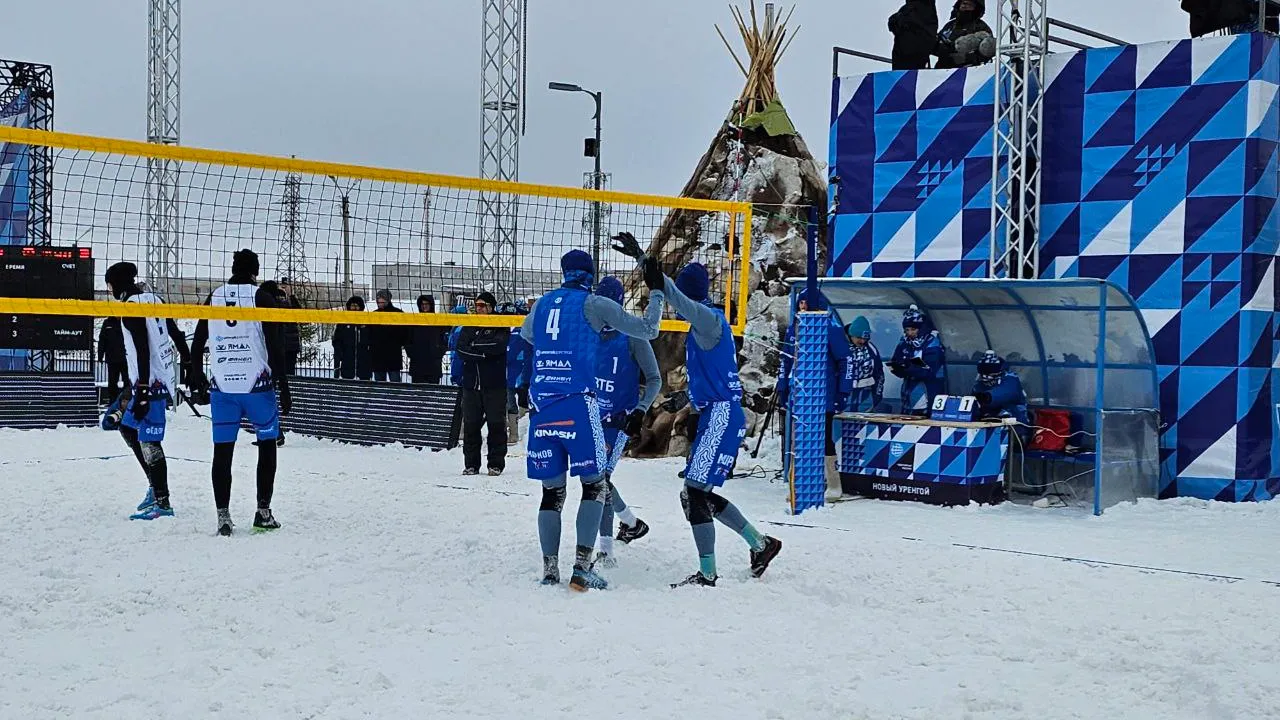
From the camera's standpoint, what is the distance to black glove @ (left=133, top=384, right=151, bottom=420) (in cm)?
862

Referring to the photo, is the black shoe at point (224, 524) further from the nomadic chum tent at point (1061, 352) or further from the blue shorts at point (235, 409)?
the nomadic chum tent at point (1061, 352)

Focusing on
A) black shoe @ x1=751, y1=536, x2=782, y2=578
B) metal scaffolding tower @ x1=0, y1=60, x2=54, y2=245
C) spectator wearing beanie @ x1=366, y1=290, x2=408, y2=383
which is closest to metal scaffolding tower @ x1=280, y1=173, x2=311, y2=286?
black shoe @ x1=751, y1=536, x2=782, y2=578

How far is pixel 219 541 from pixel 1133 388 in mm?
8061

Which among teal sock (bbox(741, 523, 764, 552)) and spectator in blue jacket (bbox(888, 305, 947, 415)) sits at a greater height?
spectator in blue jacket (bbox(888, 305, 947, 415))

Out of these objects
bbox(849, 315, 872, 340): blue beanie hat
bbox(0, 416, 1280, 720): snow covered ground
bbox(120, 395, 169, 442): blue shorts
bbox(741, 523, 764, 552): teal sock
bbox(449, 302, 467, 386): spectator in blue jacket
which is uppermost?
bbox(849, 315, 872, 340): blue beanie hat

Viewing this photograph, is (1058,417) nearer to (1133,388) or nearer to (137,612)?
(1133,388)

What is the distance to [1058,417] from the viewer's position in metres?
11.6


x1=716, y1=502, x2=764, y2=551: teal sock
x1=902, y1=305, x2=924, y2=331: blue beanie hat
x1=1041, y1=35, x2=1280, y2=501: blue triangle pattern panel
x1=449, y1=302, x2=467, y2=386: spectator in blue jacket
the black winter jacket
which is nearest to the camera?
x1=716, y1=502, x2=764, y2=551: teal sock

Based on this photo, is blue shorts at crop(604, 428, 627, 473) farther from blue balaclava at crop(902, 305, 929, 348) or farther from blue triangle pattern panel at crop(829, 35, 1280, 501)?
blue balaclava at crop(902, 305, 929, 348)

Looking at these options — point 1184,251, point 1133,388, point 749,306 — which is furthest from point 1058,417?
point 749,306

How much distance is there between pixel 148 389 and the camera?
865cm

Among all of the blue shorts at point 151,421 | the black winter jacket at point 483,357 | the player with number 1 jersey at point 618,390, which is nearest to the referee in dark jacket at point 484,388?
the black winter jacket at point 483,357

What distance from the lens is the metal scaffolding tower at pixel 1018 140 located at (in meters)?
11.9

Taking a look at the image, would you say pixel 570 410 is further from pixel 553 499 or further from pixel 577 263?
pixel 577 263
